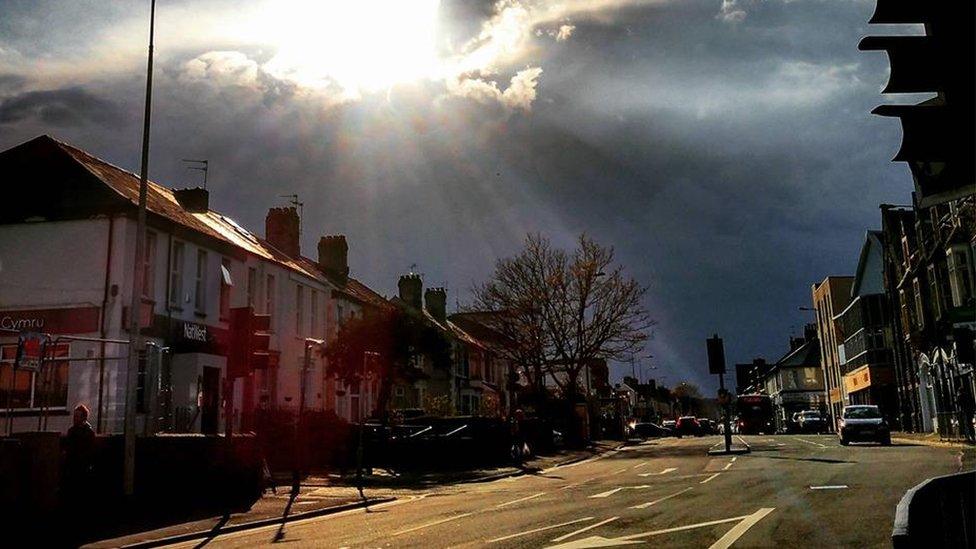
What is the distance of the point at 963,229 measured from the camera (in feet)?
117

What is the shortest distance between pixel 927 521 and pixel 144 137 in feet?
56.1

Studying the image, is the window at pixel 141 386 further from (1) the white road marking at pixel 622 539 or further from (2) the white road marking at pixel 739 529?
(2) the white road marking at pixel 739 529

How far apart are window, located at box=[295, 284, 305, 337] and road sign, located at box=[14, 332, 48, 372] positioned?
2030cm

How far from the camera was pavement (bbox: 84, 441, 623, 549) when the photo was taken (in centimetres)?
1300

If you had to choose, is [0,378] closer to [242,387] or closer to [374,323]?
[242,387]

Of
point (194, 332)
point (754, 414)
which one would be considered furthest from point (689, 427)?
point (194, 332)

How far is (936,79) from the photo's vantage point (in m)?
2.63

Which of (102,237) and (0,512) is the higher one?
(102,237)

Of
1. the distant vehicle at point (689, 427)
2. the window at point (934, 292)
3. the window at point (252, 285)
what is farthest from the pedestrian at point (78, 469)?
the distant vehicle at point (689, 427)

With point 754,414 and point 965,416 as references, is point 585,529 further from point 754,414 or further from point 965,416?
point 754,414

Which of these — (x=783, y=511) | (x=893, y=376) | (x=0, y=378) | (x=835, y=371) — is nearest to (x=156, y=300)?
(x=0, y=378)

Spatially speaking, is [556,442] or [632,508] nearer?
[632,508]

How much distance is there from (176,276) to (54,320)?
164 inches

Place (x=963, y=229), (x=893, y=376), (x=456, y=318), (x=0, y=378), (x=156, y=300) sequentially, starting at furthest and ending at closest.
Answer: (x=456, y=318) → (x=893, y=376) → (x=963, y=229) → (x=156, y=300) → (x=0, y=378)
